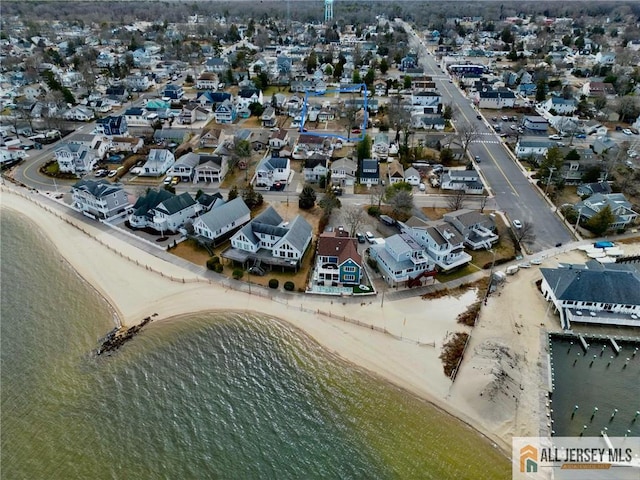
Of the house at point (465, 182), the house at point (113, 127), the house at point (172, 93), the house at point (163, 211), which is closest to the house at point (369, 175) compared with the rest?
the house at point (465, 182)

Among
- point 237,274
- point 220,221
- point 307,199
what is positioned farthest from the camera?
point 307,199

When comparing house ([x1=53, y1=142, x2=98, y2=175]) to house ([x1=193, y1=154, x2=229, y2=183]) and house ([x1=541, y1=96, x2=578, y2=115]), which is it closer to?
house ([x1=193, y1=154, x2=229, y2=183])

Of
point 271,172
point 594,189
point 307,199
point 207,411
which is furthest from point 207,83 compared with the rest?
point 207,411

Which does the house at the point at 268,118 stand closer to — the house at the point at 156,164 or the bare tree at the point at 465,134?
the house at the point at 156,164

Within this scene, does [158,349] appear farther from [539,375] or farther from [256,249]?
[539,375]

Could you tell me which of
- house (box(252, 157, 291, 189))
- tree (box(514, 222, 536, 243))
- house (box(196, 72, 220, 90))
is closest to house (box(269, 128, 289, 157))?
house (box(252, 157, 291, 189))

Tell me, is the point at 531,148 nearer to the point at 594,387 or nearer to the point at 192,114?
the point at 594,387

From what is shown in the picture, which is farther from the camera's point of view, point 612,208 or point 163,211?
point 612,208
